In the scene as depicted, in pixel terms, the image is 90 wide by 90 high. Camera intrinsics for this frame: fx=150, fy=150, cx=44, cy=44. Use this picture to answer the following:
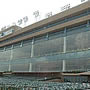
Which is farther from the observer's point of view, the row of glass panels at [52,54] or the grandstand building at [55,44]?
the grandstand building at [55,44]

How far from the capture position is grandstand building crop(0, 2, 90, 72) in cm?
3353

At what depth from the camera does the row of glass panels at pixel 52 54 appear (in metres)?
33.1

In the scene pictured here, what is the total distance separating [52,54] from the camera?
39.3 meters

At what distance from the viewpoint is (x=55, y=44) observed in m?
40.1

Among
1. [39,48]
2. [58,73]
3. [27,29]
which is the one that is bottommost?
[58,73]

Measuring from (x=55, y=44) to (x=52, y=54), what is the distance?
2860 mm

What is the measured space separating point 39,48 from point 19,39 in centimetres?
1099

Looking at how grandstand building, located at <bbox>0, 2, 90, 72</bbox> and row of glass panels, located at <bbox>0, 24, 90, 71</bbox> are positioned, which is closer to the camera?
row of glass panels, located at <bbox>0, 24, 90, 71</bbox>

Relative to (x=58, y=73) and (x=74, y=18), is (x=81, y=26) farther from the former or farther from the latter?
(x=58, y=73)

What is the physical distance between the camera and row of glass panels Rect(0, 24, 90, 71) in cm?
3312

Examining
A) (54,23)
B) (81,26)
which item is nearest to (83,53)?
(81,26)

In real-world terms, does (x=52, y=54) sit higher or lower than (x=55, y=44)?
lower

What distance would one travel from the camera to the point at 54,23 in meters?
41.6

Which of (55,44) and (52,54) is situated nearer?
(52,54)
